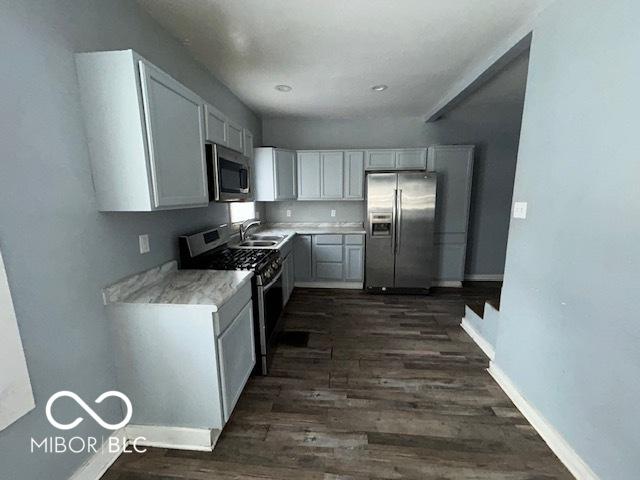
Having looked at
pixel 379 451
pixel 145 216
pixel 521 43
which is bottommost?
pixel 379 451

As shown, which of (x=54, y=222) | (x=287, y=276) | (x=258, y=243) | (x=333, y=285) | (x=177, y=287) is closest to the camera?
(x=54, y=222)

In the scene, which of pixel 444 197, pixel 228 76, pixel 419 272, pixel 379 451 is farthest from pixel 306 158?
pixel 379 451

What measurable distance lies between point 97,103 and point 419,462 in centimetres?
251

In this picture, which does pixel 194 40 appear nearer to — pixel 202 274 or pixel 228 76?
pixel 228 76

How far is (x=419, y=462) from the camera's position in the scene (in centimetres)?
147

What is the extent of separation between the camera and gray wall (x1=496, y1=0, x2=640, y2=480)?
1.17 metres

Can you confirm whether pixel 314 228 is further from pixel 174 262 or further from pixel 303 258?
pixel 174 262

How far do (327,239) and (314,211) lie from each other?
2.55 feet

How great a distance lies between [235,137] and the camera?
2.40 m

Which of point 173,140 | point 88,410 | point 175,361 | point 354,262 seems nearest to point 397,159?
point 354,262

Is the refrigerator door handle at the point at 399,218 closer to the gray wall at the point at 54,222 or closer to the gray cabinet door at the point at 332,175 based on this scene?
the gray cabinet door at the point at 332,175

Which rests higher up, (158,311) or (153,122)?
(153,122)

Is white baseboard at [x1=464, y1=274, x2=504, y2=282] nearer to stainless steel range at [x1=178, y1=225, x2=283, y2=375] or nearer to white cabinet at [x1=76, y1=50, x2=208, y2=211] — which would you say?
stainless steel range at [x1=178, y1=225, x2=283, y2=375]

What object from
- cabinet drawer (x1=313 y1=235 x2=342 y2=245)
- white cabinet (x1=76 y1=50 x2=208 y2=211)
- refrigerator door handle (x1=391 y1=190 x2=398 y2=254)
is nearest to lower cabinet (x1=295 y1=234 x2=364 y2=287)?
cabinet drawer (x1=313 y1=235 x2=342 y2=245)
